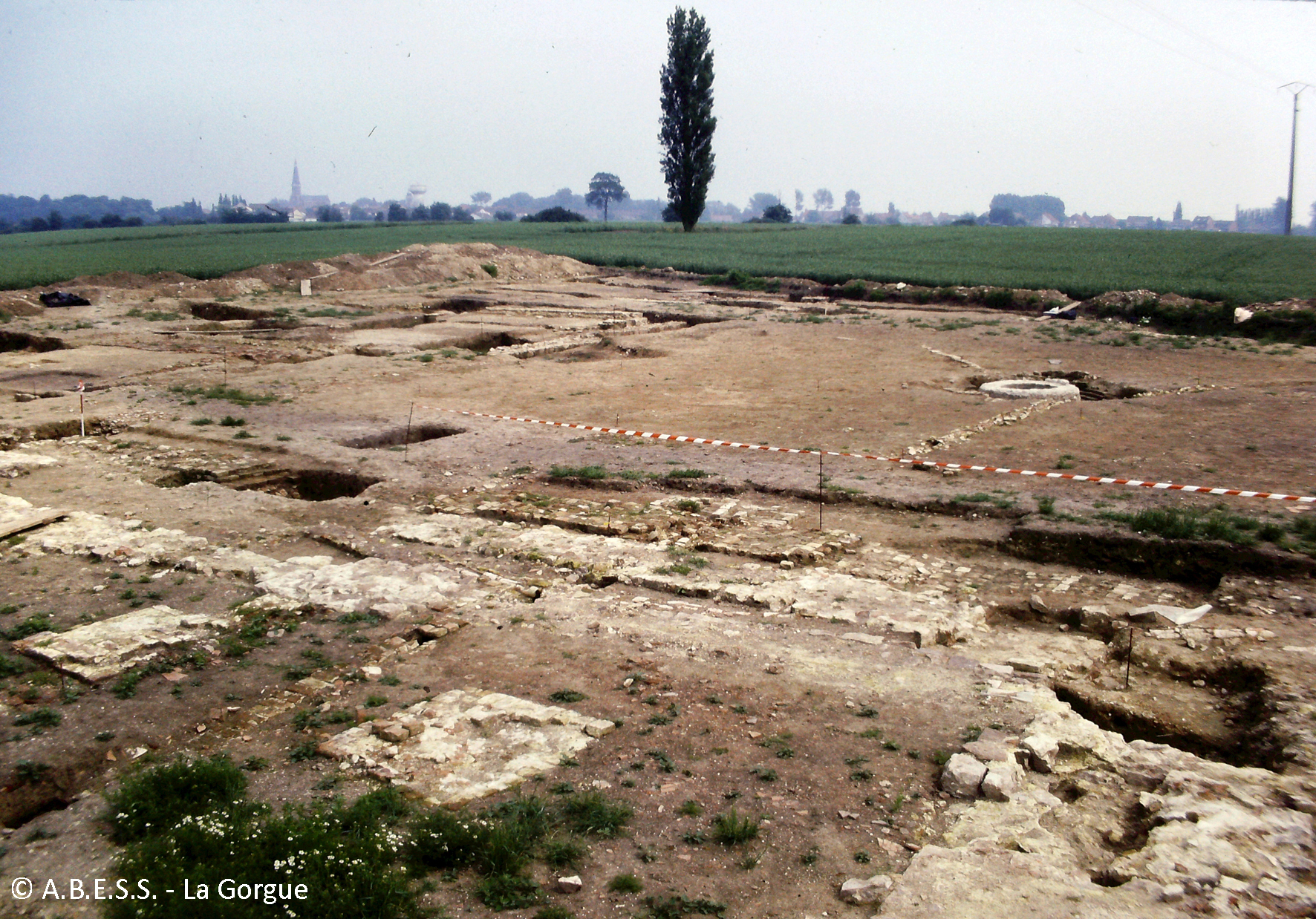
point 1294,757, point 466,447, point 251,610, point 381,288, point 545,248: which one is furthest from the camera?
point 545,248

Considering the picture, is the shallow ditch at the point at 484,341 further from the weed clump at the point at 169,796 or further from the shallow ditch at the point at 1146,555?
the weed clump at the point at 169,796

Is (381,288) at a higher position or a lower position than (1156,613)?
higher

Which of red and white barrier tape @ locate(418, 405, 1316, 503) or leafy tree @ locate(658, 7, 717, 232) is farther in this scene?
leafy tree @ locate(658, 7, 717, 232)

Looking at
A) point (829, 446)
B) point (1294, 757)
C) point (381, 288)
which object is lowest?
point (1294, 757)

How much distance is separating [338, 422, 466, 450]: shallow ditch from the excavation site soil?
0.07 m

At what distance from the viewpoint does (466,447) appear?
11.6 meters

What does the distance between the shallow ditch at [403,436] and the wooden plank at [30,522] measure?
143 inches

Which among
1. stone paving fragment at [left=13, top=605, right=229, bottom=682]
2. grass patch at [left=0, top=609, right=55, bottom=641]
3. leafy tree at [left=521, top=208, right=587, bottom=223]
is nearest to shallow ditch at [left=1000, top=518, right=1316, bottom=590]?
stone paving fragment at [left=13, top=605, right=229, bottom=682]

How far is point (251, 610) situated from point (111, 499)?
149 inches

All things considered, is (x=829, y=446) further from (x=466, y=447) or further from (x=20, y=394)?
(x=20, y=394)

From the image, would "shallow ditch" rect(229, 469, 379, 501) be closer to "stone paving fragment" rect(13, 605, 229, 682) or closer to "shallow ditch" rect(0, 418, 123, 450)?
"shallow ditch" rect(0, 418, 123, 450)

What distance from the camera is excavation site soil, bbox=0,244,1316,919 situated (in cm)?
412

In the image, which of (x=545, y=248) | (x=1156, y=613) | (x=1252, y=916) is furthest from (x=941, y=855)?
(x=545, y=248)

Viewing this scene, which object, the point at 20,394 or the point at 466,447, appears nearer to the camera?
the point at 466,447
